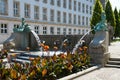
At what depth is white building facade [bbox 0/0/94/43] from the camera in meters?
40.1

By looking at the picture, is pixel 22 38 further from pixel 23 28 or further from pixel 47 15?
pixel 47 15

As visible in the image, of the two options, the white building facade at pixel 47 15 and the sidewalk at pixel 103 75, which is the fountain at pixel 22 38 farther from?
the white building facade at pixel 47 15

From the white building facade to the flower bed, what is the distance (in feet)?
93.7

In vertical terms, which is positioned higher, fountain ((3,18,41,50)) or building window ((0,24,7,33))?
building window ((0,24,7,33))

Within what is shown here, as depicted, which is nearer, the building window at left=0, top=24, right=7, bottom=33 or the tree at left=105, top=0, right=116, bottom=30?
the building window at left=0, top=24, right=7, bottom=33

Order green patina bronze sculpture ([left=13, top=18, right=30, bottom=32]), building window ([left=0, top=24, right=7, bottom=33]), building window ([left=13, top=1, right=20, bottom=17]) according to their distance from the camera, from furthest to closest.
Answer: building window ([left=13, top=1, right=20, bottom=17]) < building window ([left=0, top=24, right=7, bottom=33]) < green patina bronze sculpture ([left=13, top=18, right=30, bottom=32])

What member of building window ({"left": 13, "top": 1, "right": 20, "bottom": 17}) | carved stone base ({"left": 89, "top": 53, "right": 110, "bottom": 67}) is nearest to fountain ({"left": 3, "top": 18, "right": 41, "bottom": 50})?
carved stone base ({"left": 89, "top": 53, "right": 110, "bottom": 67})

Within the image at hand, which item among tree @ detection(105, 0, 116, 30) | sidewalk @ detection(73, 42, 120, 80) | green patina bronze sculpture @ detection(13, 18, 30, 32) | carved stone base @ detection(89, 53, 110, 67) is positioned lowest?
sidewalk @ detection(73, 42, 120, 80)

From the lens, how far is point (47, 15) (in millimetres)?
50531

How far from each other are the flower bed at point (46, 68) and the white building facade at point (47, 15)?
28.6m

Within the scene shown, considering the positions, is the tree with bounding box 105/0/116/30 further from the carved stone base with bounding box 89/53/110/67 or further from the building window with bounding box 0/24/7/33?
the carved stone base with bounding box 89/53/110/67

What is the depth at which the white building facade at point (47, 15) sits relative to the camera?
4012cm

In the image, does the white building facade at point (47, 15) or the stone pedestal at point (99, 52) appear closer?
the stone pedestal at point (99, 52)

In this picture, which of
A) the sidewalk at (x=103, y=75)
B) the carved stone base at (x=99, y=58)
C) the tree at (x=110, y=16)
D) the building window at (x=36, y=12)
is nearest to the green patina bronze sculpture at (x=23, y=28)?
the carved stone base at (x=99, y=58)
